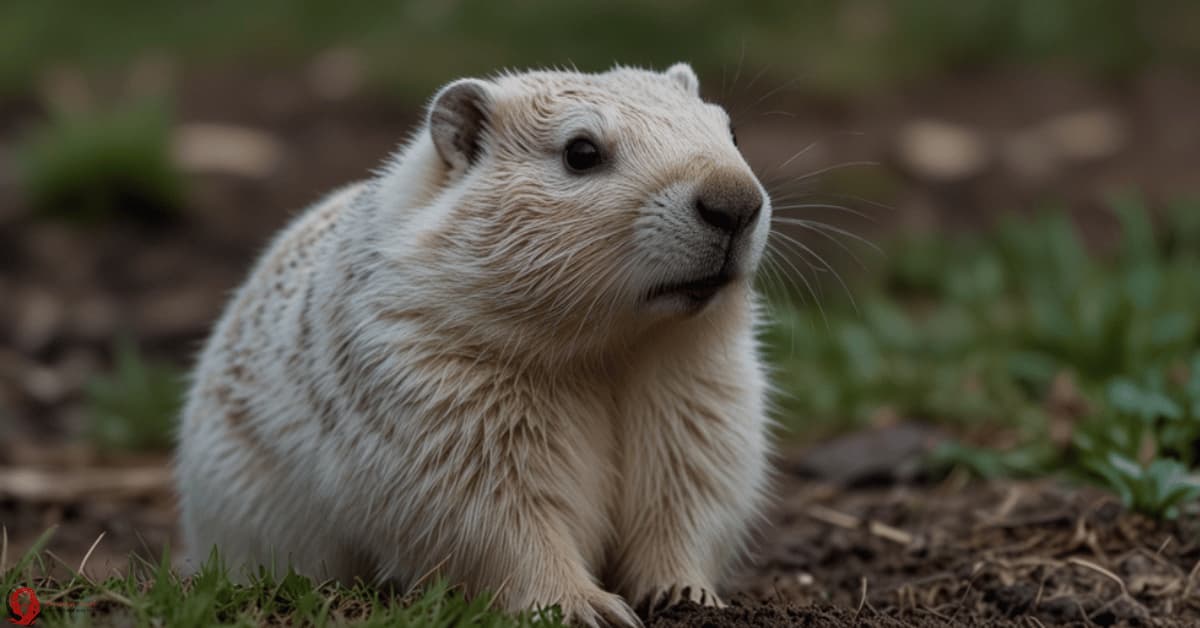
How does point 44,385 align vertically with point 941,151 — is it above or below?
below

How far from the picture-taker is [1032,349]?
7867mm

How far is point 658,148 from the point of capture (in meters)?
4.19

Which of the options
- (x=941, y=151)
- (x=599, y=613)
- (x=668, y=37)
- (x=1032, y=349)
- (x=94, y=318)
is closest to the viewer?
(x=599, y=613)

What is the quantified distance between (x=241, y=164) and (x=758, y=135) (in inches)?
185

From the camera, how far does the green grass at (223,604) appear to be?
356cm

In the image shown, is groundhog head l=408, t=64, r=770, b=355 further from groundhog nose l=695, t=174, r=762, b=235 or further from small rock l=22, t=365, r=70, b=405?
small rock l=22, t=365, r=70, b=405

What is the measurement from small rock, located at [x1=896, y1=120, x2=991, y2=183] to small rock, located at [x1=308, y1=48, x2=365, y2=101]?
5323mm


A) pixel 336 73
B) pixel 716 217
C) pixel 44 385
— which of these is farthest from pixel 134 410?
pixel 336 73

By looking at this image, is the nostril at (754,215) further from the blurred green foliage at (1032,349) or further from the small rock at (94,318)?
the small rock at (94,318)

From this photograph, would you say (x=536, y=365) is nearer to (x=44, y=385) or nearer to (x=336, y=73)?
(x=44, y=385)

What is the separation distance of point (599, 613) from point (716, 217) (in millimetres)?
1305

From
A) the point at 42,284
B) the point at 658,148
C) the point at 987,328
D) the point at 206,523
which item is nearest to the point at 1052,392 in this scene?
the point at 987,328

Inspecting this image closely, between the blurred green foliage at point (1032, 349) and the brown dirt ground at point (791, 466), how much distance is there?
0.38 metres

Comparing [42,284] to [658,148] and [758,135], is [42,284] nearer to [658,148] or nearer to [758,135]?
[758,135]
